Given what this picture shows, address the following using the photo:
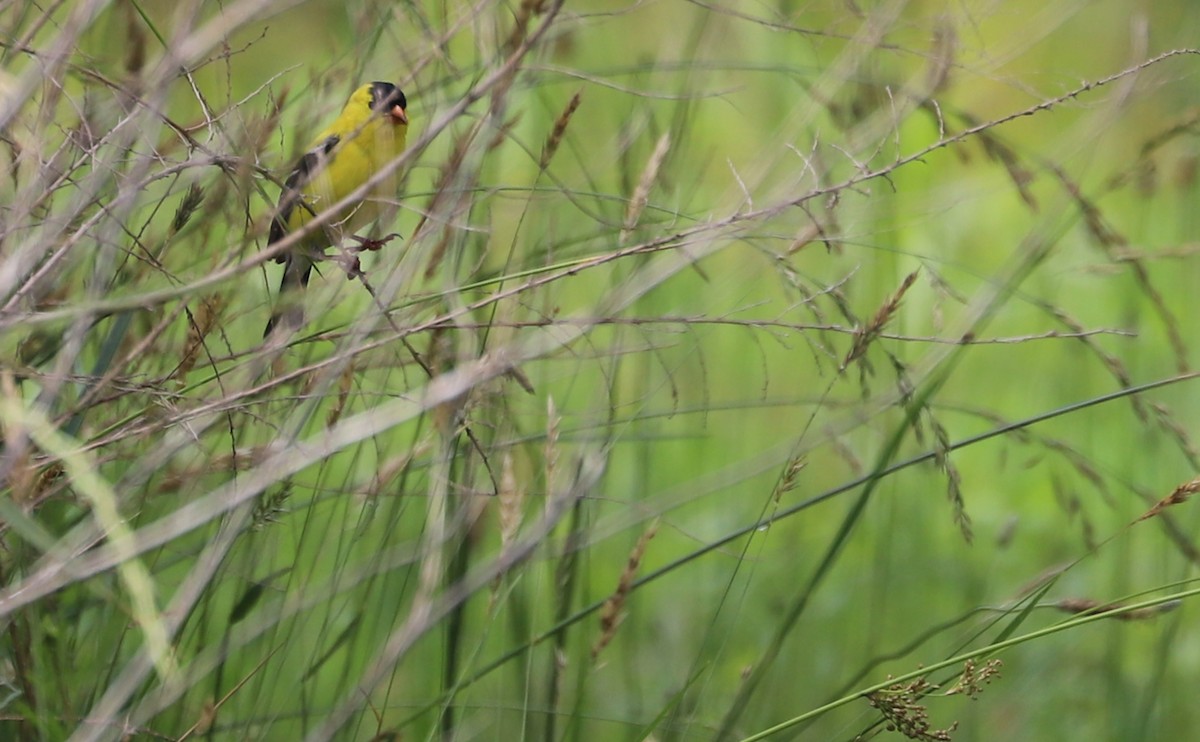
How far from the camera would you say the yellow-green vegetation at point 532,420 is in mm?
925

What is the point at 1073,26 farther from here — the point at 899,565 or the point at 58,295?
the point at 58,295

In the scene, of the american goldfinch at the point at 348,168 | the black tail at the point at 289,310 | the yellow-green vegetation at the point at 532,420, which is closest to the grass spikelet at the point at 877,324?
the yellow-green vegetation at the point at 532,420

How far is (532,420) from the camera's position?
1.90m

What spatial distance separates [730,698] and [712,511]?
0.62 metres

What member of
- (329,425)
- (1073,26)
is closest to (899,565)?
(329,425)

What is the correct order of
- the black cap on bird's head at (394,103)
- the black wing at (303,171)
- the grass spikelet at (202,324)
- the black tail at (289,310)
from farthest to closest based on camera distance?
the black cap on bird's head at (394,103), the black wing at (303,171), the grass spikelet at (202,324), the black tail at (289,310)

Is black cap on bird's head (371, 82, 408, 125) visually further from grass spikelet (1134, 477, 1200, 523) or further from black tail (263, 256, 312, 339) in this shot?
grass spikelet (1134, 477, 1200, 523)

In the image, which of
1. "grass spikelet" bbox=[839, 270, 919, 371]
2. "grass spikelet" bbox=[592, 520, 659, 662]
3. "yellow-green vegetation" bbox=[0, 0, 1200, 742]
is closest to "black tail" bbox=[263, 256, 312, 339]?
"yellow-green vegetation" bbox=[0, 0, 1200, 742]

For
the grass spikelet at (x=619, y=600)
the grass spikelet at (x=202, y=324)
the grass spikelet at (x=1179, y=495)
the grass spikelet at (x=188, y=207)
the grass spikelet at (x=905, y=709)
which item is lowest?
the grass spikelet at (x=905, y=709)

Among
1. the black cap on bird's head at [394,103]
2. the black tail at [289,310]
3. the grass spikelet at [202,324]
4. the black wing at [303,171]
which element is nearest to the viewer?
the black tail at [289,310]

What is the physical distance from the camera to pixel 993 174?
310cm

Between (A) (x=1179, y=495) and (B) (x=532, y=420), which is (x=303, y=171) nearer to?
(B) (x=532, y=420)

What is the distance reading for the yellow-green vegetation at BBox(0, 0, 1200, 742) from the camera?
0.92 metres

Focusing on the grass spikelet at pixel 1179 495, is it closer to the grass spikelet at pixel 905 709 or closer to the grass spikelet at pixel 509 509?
the grass spikelet at pixel 905 709
